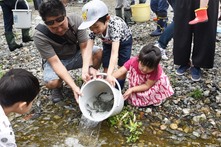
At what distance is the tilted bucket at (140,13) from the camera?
6.02m

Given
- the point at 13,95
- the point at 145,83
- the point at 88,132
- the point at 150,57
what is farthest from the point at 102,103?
the point at 13,95

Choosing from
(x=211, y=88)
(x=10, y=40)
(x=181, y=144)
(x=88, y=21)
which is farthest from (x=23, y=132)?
(x=10, y=40)

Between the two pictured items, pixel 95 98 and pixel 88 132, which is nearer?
pixel 88 132

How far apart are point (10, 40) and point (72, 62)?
7.35 ft

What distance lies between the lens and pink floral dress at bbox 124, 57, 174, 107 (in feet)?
8.97

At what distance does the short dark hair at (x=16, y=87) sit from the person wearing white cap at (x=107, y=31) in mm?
811

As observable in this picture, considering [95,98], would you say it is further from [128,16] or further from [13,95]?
[128,16]

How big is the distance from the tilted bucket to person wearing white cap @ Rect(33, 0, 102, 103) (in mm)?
3132

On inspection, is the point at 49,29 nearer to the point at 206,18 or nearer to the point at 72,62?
the point at 72,62

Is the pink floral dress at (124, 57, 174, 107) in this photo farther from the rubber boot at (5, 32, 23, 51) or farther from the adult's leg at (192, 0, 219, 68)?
the rubber boot at (5, 32, 23, 51)

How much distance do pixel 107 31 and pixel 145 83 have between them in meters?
0.61

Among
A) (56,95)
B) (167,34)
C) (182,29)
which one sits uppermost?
(182,29)

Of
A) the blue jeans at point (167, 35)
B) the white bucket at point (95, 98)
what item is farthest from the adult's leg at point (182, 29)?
the white bucket at point (95, 98)

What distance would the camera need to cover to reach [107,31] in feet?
9.05
